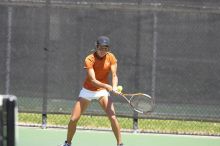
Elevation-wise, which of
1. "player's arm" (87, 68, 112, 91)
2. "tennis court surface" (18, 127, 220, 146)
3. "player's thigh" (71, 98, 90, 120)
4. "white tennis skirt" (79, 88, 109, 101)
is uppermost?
"player's arm" (87, 68, 112, 91)

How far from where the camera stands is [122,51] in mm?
9164

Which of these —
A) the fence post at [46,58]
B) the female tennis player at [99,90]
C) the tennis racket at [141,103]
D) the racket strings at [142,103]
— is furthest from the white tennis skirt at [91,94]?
the fence post at [46,58]

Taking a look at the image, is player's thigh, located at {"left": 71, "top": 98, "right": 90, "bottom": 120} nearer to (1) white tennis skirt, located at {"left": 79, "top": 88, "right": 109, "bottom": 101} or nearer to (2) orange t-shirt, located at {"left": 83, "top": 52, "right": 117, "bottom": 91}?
(1) white tennis skirt, located at {"left": 79, "top": 88, "right": 109, "bottom": 101}

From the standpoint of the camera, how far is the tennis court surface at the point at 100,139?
26.6ft

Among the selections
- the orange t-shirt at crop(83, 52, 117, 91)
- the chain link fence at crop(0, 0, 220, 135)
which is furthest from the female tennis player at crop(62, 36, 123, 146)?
the chain link fence at crop(0, 0, 220, 135)

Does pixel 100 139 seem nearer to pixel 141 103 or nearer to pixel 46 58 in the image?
pixel 141 103

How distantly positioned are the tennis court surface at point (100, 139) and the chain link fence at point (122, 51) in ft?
1.27

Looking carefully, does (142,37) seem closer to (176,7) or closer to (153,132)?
(176,7)

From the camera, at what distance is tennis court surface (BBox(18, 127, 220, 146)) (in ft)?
26.6

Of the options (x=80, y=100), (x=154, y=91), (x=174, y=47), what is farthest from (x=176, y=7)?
(x=80, y=100)

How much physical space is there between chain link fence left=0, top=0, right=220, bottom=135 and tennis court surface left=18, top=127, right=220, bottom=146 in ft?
1.27

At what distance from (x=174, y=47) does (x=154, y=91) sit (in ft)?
2.31

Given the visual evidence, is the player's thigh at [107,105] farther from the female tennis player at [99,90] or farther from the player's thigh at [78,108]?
the player's thigh at [78,108]

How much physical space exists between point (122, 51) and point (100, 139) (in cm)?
144
